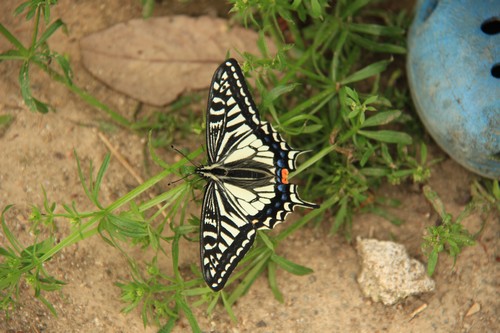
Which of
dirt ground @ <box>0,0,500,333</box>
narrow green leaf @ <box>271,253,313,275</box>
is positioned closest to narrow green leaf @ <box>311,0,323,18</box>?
dirt ground @ <box>0,0,500,333</box>

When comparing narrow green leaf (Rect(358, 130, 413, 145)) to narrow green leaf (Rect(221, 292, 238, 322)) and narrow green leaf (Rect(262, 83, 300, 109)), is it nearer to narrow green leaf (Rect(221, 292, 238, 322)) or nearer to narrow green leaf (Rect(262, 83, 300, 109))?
narrow green leaf (Rect(262, 83, 300, 109))

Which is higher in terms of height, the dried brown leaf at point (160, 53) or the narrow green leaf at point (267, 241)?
the dried brown leaf at point (160, 53)

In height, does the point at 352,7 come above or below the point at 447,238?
above

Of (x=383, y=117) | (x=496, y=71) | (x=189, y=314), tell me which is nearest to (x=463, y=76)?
(x=496, y=71)

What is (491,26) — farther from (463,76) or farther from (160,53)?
(160,53)

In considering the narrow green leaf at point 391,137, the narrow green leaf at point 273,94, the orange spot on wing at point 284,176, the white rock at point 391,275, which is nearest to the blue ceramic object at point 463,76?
the narrow green leaf at point 391,137

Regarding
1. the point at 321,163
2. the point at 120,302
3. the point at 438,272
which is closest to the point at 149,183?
the point at 120,302

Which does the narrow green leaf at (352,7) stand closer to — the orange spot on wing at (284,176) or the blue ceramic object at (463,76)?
the blue ceramic object at (463,76)

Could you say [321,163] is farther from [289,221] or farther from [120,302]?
[120,302]
